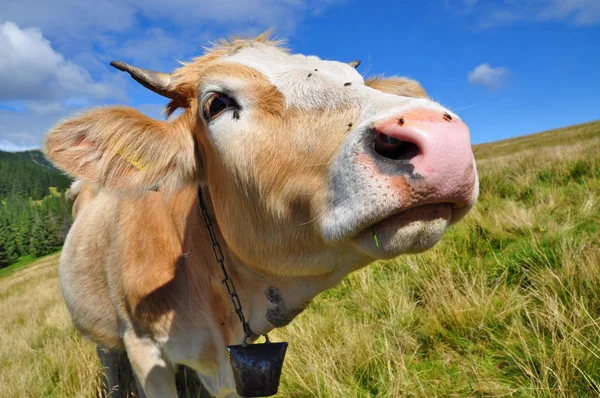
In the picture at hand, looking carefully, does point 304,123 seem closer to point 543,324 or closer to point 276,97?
point 276,97

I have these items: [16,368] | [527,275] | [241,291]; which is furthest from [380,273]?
[16,368]

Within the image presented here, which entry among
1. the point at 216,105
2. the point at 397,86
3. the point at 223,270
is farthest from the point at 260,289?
the point at 397,86

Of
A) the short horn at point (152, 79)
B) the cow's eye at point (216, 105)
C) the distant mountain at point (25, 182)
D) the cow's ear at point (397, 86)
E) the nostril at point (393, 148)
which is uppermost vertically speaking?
the distant mountain at point (25, 182)

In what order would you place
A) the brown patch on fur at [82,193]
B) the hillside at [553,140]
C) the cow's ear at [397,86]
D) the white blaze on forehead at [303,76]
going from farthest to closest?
1. the hillside at [553,140]
2. the brown patch on fur at [82,193]
3. the cow's ear at [397,86]
4. the white blaze on forehead at [303,76]

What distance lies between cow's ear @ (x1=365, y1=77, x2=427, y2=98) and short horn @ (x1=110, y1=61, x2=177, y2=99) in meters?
1.28

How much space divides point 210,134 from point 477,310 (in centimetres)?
243

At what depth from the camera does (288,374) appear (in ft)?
10.6

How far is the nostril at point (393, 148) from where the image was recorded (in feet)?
4.59

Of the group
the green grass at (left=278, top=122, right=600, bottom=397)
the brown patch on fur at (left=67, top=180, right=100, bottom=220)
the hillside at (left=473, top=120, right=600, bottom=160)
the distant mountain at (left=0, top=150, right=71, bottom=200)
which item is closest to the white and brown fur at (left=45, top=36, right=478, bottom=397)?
the green grass at (left=278, top=122, right=600, bottom=397)

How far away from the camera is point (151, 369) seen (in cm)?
268

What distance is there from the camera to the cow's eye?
205 centimetres

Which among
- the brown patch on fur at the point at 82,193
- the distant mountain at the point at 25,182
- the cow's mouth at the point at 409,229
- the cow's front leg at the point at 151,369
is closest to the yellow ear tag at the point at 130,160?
the cow's front leg at the point at 151,369

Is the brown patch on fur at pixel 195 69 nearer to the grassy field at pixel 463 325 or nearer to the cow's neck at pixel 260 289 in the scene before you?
the cow's neck at pixel 260 289

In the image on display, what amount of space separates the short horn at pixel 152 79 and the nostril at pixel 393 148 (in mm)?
1497
